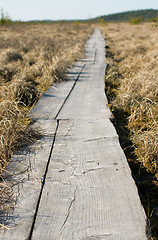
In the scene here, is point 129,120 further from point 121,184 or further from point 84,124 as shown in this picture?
point 121,184

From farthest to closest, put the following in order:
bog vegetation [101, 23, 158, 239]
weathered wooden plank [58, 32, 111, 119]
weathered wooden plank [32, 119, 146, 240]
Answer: weathered wooden plank [58, 32, 111, 119] < bog vegetation [101, 23, 158, 239] < weathered wooden plank [32, 119, 146, 240]

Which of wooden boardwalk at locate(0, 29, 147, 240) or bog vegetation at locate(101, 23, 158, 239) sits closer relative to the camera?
wooden boardwalk at locate(0, 29, 147, 240)

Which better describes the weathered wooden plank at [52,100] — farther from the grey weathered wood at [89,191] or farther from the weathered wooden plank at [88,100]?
the grey weathered wood at [89,191]

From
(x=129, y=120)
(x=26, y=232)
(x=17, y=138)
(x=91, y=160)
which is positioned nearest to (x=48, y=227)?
(x=26, y=232)

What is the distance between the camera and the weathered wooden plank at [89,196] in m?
1.31

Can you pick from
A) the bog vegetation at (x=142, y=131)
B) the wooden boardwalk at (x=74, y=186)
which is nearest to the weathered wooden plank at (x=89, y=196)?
the wooden boardwalk at (x=74, y=186)

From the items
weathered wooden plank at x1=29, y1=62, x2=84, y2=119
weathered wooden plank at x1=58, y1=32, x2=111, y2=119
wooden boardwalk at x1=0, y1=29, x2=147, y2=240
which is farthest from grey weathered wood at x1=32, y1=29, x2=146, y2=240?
weathered wooden plank at x1=29, y1=62, x2=84, y2=119

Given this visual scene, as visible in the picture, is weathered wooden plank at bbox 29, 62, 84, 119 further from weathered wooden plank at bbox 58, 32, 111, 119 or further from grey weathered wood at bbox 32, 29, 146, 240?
grey weathered wood at bbox 32, 29, 146, 240

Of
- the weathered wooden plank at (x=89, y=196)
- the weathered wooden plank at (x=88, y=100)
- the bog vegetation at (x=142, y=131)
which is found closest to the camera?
the weathered wooden plank at (x=89, y=196)

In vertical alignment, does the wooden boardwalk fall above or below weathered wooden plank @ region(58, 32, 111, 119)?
below

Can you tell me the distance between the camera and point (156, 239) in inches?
56.7

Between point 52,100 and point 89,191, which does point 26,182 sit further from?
point 52,100

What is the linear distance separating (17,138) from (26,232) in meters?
1.10

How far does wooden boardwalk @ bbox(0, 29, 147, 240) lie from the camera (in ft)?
4.33
